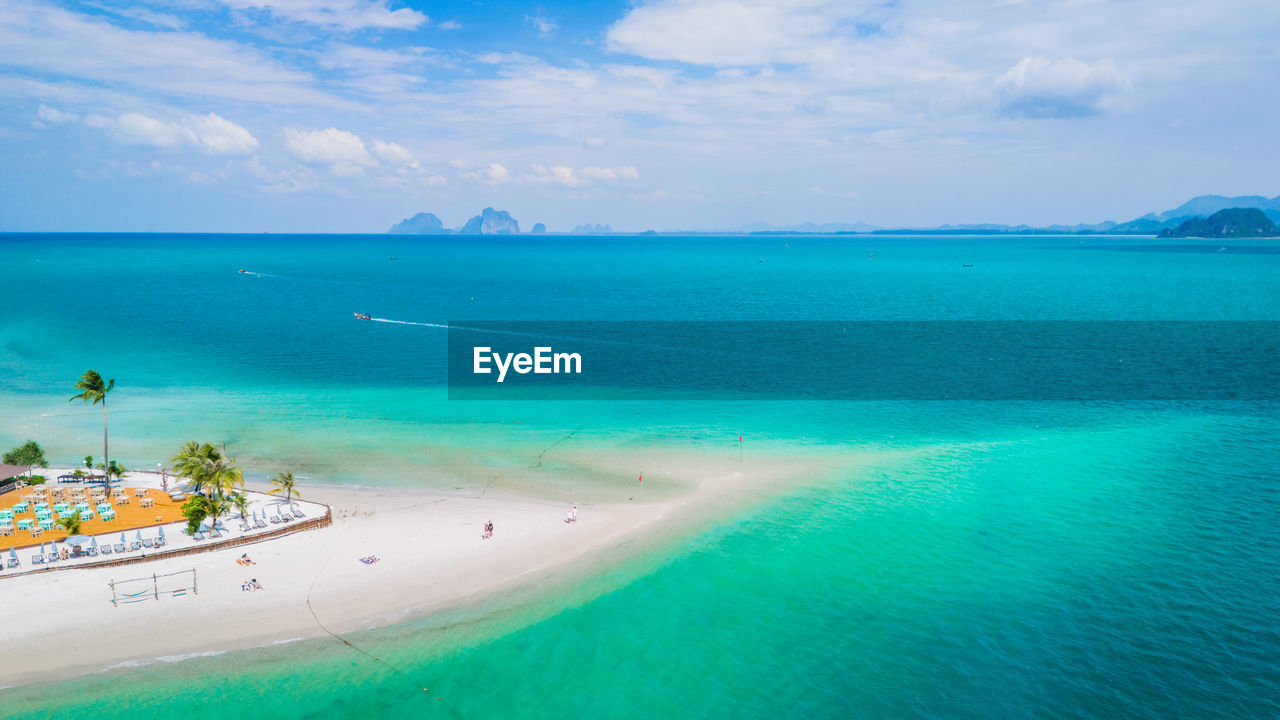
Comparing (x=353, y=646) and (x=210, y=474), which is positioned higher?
(x=210, y=474)

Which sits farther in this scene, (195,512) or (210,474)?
(210,474)

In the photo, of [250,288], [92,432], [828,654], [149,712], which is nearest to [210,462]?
[149,712]

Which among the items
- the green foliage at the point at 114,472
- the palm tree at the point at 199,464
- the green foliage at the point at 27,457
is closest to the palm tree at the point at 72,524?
the palm tree at the point at 199,464

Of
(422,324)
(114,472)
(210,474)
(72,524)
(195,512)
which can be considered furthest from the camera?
(422,324)

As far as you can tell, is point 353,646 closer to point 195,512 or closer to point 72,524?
point 195,512

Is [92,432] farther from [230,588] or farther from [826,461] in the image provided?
[826,461]

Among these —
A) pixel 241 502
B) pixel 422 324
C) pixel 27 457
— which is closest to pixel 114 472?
pixel 27 457

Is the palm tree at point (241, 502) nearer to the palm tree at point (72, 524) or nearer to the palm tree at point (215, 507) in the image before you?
the palm tree at point (215, 507)
